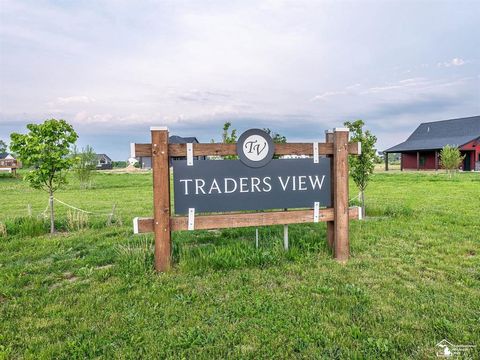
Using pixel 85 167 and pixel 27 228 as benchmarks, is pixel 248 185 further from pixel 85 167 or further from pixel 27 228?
pixel 85 167

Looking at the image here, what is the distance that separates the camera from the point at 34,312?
3.24 meters

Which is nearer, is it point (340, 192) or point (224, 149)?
point (224, 149)

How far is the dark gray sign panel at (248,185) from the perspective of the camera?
14.3ft

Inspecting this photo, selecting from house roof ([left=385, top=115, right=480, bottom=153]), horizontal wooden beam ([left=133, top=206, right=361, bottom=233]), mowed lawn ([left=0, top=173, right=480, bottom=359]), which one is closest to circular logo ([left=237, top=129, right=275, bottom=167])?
horizontal wooden beam ([left=133, top=206, right=361, bottom=233])

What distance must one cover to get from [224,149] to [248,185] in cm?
63

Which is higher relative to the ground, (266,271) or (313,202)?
(313,202)

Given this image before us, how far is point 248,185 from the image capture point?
456cm

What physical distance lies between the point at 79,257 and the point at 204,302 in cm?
279

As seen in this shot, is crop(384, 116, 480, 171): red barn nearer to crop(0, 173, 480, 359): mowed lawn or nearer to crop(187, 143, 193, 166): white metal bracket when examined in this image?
crop(0, 173, 480, 359): mowed lawn

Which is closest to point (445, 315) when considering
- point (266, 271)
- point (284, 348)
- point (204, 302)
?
point (284, 348)

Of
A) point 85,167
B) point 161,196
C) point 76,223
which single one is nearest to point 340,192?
point 161,196

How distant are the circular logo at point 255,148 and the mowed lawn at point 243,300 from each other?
1353 millimetres

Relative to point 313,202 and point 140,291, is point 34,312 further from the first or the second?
point 313,202

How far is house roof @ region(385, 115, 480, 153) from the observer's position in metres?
→ 35.5
